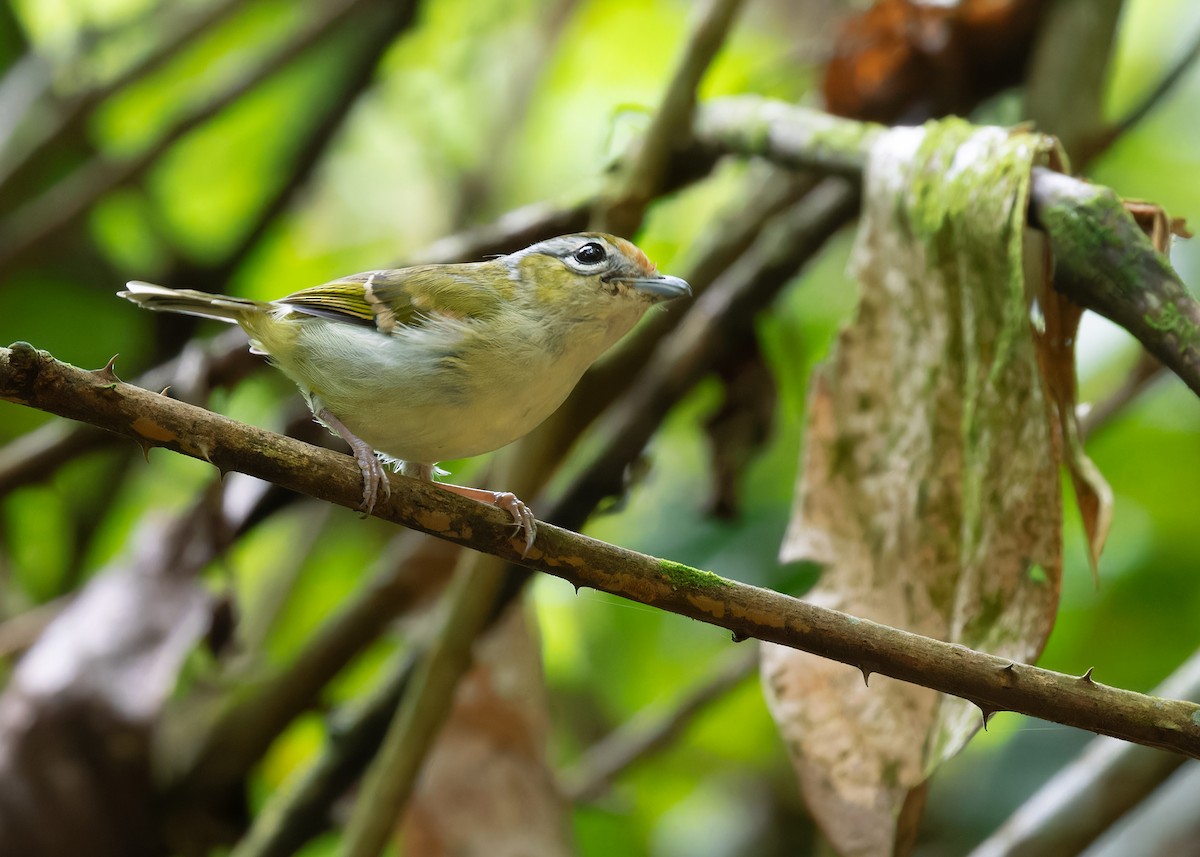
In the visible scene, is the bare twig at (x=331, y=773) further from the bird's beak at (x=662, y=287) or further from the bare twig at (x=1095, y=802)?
the bare twig at (x=1095, y=802)

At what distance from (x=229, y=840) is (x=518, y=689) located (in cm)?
107

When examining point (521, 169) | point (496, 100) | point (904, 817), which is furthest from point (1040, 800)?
point (496, 100)

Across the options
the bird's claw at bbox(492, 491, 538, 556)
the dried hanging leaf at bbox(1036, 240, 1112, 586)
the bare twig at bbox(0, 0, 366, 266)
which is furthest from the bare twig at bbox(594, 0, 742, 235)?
the bare twig at bbox(0, 0, 366, 266)

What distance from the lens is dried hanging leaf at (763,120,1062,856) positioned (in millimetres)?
2180

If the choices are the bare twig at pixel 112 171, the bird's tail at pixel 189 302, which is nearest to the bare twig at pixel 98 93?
the bare twig at pixel 112 171

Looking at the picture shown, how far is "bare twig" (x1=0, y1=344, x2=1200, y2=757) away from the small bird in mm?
359

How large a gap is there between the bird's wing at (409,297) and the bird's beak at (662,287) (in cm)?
28

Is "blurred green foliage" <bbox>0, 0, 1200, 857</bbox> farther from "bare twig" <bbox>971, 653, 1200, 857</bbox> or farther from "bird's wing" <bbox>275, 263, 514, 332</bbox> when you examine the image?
"bare twig" <bbox>971, 653, 1200, 857</bbox>

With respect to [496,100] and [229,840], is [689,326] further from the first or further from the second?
[496,100]

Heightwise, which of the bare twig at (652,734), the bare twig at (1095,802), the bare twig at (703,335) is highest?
the bare twig at (703,335)

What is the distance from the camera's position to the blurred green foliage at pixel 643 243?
412 cm

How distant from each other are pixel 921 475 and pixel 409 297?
113 cm

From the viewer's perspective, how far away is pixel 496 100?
5926 millimetres

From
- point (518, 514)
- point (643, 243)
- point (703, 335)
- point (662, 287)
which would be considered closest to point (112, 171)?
point (643, 243)
